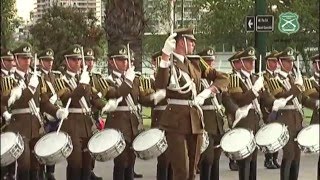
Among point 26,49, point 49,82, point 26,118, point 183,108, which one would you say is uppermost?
point 26,49

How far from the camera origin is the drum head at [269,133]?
8.81 m

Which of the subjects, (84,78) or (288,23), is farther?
(288,23)

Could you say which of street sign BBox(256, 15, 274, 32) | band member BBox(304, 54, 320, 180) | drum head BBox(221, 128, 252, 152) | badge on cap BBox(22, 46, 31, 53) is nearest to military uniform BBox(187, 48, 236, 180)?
drum head BBox(221, 128, 252, 152)

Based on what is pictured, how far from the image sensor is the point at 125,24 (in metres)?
15.7

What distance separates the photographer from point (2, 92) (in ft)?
27.7

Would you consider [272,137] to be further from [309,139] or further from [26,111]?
[26,111]

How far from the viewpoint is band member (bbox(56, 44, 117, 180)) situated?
9273mm

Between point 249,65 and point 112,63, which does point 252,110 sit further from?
point 112,63

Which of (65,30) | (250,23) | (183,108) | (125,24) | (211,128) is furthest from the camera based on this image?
(65,30)

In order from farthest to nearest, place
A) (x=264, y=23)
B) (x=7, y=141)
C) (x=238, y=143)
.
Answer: (x=264, y=23) < (x=238, y=143) < (x=7, y=141)

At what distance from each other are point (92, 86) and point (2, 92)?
1606 mm

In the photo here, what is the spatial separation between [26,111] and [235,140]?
2295 mm

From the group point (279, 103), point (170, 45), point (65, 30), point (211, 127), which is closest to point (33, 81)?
point (170, 45)

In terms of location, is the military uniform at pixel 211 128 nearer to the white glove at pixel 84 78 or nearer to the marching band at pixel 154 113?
the marching band at pixel 154 113
